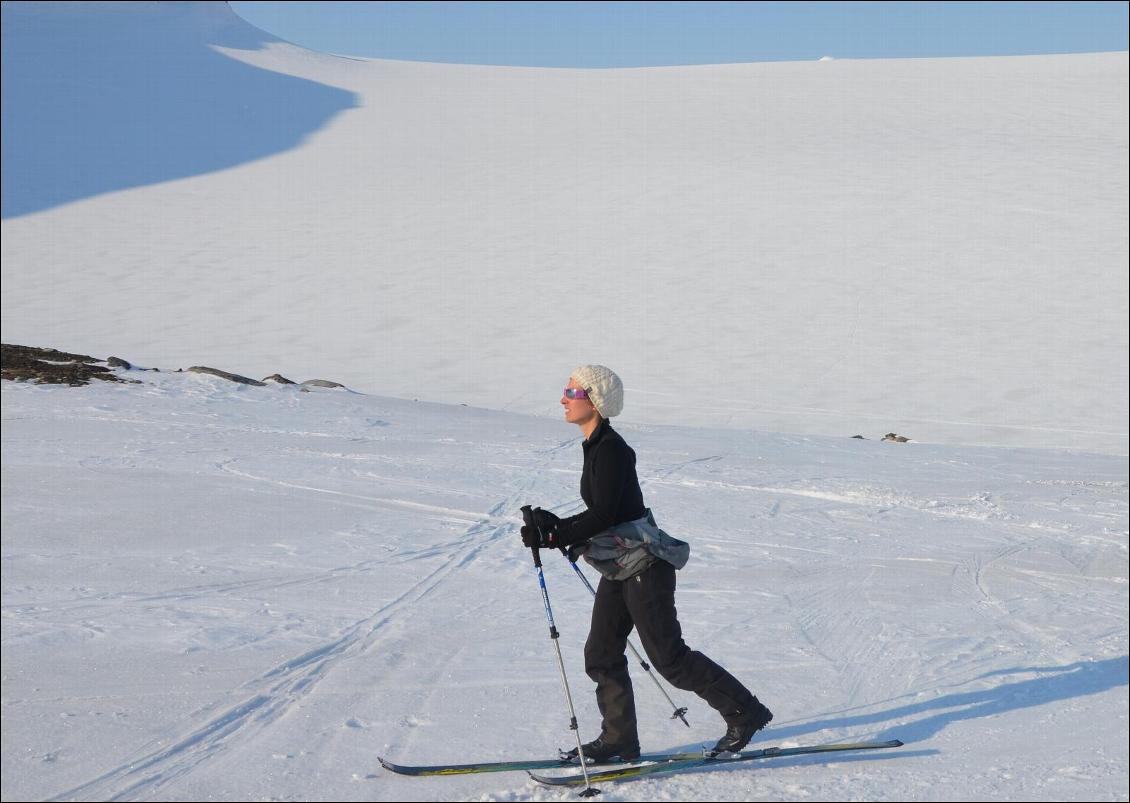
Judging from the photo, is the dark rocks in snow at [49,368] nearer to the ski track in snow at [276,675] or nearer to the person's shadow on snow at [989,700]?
the ski track in snow at [276,675]

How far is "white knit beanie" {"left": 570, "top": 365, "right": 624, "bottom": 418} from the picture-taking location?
4.16m

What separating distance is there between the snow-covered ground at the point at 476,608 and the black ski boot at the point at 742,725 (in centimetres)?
11

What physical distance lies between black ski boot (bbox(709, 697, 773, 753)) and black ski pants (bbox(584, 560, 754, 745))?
2cm

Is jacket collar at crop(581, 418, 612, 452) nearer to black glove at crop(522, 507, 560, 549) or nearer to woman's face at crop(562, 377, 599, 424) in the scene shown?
woman's face at crop(562, 377, 599, 424)

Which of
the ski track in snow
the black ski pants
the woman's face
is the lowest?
the ski track in snow

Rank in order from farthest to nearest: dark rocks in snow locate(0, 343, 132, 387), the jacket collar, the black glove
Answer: dark rocks in snow locate(0, 343, 132, 387)
the jacket collar
the black glove

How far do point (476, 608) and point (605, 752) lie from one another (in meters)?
2.21

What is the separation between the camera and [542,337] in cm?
1852

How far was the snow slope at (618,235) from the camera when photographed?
53.8 ft

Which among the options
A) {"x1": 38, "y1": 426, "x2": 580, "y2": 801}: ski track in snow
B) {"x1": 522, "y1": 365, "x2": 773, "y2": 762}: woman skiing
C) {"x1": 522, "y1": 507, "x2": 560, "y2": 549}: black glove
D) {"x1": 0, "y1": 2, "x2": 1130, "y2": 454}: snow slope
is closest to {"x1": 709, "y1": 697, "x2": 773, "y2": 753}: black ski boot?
{"x1": 522, "y1": 365, "x2": 773, "y2": 762}: woman skiing

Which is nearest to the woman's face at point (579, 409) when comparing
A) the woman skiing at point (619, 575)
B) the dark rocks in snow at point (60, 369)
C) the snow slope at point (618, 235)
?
the woman skiing at point (619, 575)

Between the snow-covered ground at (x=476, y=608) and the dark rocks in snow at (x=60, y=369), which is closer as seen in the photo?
the snow-covered ground at (x=476, y=608)

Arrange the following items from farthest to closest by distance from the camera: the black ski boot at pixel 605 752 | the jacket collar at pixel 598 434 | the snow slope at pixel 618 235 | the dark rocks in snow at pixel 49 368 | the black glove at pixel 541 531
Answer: the snow slope at pixel 618 235, the dark rocks in snow at pixel 49 368, the black ski boot at pixel 605 752, the jacket collar at pixel 598 434, the black glove at pixel 541 531

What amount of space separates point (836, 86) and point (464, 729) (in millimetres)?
37248
